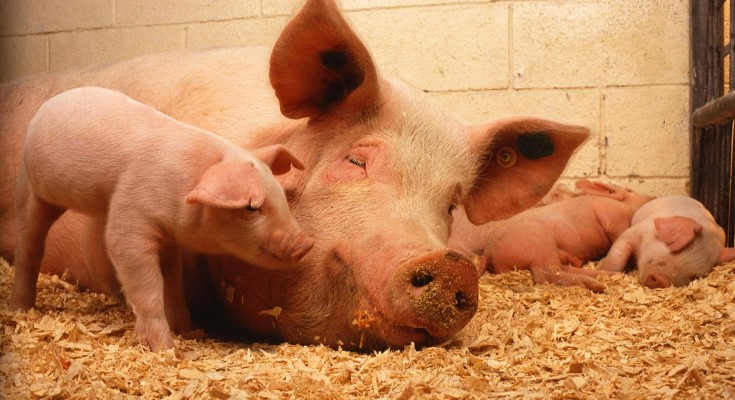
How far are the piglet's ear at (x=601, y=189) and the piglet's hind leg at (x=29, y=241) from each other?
3271mm

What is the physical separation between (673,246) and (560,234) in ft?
2.09

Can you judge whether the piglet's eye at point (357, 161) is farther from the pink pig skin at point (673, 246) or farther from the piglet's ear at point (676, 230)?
the piglet's ear at point (676, 230)

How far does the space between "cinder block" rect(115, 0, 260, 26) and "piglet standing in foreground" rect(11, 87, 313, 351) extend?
412 mm

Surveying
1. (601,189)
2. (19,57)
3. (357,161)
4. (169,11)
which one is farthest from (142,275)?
(601,189)

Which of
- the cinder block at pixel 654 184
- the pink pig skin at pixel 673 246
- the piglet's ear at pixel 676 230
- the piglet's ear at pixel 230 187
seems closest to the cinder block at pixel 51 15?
the piglet's ear at pixel 230 187

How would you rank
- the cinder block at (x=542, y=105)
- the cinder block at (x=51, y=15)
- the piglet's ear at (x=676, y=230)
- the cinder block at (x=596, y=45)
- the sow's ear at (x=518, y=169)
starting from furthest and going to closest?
the cinder block at (x=542, y=105) → the piglet's ear at (x=676, y=230) → the cinder block at (x=596, y=45) → the sow's ear at (x=518, y=169) → the cinder block at (x=51, y=15)

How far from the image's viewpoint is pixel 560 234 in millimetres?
4625

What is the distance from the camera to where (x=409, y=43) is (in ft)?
15.9

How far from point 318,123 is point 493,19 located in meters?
2.33

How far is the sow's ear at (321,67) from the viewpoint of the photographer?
8.27ft

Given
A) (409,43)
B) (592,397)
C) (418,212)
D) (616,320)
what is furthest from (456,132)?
(409,43)

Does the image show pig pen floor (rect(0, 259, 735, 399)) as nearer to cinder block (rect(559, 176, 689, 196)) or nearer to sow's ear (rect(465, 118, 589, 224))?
sow's ear (rect(465, 118, 589, 224))

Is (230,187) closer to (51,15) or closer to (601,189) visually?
(51,15)

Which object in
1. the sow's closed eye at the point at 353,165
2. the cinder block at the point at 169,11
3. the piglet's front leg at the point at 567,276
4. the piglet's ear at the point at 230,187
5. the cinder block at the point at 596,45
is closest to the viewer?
the piglet's ear at the point at 230,187
